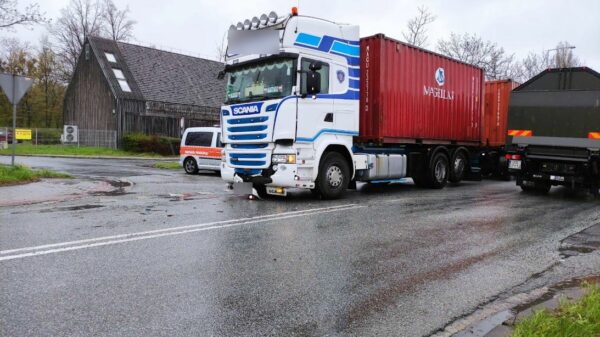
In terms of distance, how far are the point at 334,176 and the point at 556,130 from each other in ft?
19.4

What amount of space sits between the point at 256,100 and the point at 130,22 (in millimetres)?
58028

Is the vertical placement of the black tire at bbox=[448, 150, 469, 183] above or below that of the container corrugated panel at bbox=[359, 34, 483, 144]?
below

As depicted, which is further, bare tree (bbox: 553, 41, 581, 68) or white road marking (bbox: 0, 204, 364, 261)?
bare tree (bbox: 553, 41, 581, 68)

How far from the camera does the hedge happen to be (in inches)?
1334

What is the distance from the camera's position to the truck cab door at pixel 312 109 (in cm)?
1013

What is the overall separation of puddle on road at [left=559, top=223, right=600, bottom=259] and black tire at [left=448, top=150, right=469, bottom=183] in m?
6.90

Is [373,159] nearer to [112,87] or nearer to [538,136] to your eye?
[538,136]

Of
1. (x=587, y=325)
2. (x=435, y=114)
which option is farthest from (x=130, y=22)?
(x=587, y=325)

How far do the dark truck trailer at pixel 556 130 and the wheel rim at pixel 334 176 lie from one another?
512cm

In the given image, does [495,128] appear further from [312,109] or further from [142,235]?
[142,235]

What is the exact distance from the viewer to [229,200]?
11.0 m

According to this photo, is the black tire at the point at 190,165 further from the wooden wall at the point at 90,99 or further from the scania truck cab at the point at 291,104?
the wooden wall at the point at 90,99

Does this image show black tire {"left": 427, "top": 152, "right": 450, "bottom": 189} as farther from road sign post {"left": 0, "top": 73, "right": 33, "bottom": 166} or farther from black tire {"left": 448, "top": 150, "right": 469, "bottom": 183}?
road sign post {"left": 0, "top": 73, "right": 33, "bottom": 166}

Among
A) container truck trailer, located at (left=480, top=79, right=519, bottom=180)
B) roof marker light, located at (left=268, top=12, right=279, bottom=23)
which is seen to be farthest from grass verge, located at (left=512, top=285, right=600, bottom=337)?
container truck trailer, located at (left=480, top=79, right=519, bottom=180)
